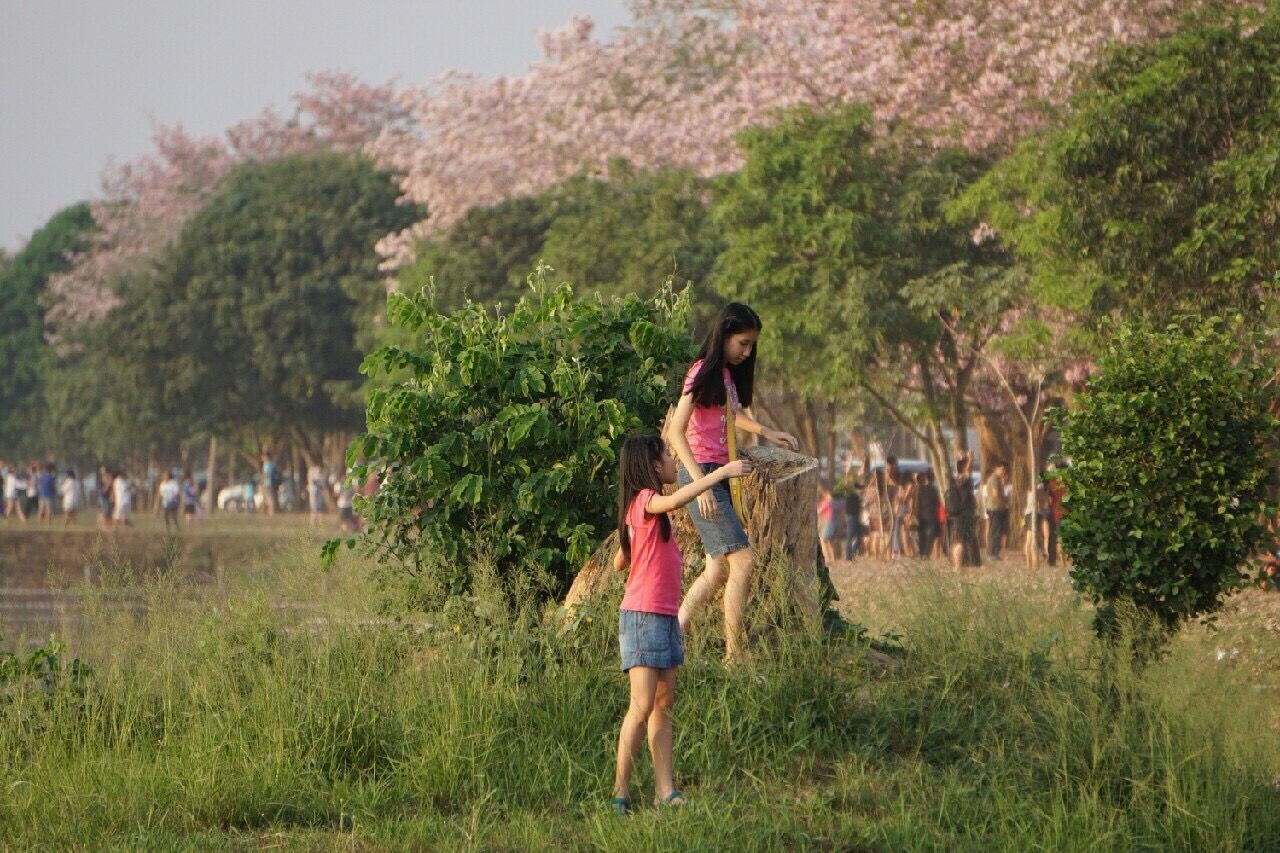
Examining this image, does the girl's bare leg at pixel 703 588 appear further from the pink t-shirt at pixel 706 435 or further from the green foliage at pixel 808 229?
the green foliage at pixel 808 229

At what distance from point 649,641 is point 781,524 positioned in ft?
5.73

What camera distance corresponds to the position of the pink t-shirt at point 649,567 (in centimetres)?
713

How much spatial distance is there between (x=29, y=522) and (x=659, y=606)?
145 ft

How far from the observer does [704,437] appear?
8.35 metres

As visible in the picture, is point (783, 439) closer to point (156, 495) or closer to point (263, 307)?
point (263, 307)

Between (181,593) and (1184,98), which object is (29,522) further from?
(181,593)

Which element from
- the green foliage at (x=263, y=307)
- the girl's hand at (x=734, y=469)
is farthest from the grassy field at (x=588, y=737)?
the green foliage at (x=263, y=307)

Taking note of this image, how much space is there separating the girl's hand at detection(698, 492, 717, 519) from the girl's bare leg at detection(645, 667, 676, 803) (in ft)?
3.36

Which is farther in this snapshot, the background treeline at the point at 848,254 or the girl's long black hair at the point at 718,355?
the background treeline at the point at 848,254

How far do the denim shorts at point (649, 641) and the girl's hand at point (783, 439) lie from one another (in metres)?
1.51

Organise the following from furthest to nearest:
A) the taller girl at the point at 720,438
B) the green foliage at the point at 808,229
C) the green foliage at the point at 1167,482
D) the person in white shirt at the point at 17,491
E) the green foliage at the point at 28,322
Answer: the green foliage at the point at 28,322 < the person in white shirt at the point at 17,491 < the green foliage at the point at 808,229 < the green foliage at the point at 1167,482 < the taller girl at the point at 720,438

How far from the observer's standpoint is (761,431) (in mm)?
8438

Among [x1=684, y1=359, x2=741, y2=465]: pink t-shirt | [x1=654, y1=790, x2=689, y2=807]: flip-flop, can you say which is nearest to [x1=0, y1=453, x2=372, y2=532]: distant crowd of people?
[x1=684, y1=359, x2=741, y2=465]: pink t-shirt

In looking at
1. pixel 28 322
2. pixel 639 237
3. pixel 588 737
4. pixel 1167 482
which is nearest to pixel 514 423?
pixel 588 737
